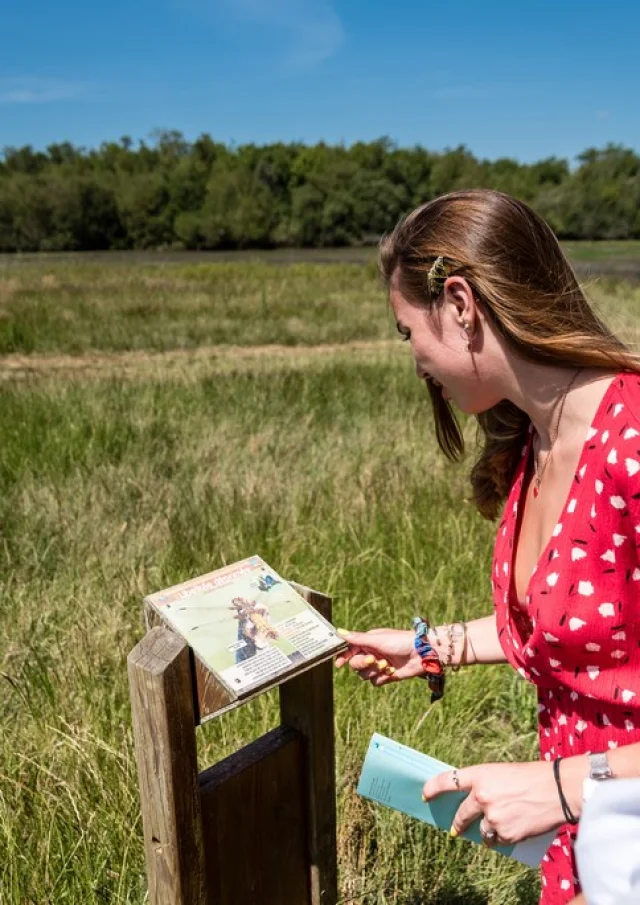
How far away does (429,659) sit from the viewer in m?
1.65

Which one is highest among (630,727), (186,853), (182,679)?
(182,679)

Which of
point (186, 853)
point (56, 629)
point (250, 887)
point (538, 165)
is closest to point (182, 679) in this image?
point (186, 853)

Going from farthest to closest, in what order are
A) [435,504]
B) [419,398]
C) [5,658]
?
1. [419,398]
2. [435,504]
3. [5,658]

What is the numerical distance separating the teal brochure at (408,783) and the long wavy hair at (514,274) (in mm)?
723

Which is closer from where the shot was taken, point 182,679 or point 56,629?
point 182,679

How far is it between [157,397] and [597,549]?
596 cm

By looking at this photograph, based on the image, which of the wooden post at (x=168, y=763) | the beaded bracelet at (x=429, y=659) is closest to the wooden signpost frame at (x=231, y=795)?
the wooden post at (x=168, y=763)

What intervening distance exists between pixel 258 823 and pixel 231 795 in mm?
107

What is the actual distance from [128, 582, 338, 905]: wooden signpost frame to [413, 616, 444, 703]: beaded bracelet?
0.24 metres

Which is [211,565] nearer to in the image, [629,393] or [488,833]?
[488,833]

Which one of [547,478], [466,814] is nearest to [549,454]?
[547,478]

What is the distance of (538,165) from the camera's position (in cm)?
8488

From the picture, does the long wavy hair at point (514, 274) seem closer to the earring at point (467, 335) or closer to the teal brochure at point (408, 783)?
the earring at point (467, 335)

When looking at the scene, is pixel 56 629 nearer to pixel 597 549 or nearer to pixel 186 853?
pixel 186 853
